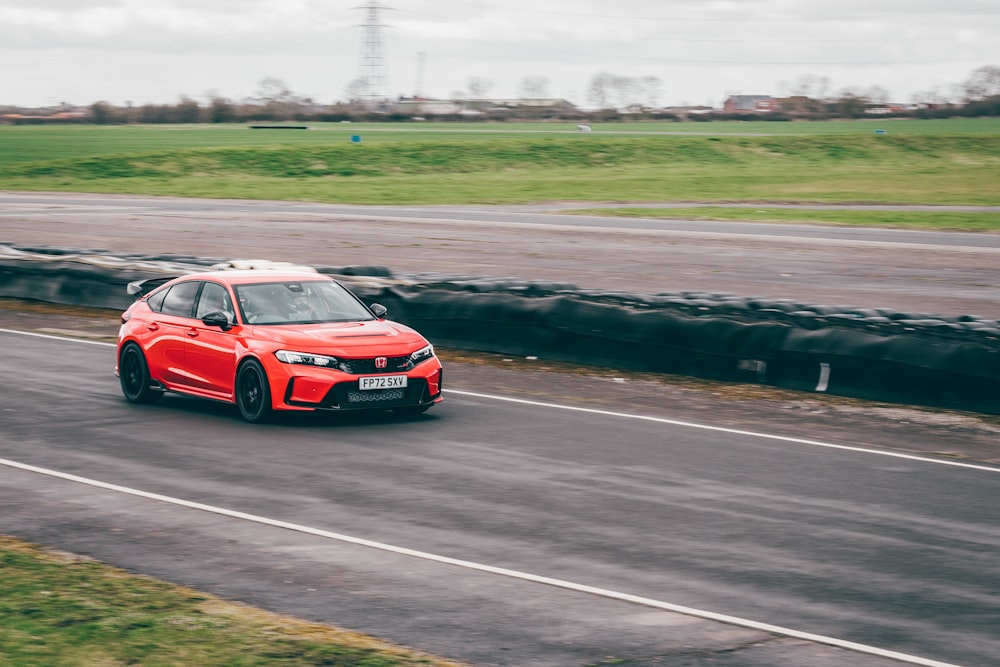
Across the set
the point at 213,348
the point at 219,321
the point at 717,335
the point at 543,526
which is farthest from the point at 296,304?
the point at 543,526

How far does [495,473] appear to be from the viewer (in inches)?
429

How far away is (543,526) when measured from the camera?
923 centimetres

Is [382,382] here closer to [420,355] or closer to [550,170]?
[420,355]

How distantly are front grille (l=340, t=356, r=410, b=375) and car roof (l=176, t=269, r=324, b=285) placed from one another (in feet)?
5.48

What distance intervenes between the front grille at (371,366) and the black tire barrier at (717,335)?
4106mm

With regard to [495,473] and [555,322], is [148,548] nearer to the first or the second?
[495,473]

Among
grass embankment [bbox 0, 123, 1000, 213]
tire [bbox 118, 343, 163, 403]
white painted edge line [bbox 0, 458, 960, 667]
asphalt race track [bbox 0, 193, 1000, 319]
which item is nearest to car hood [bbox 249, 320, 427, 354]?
tire [bbox 118, 343, 163, 403]

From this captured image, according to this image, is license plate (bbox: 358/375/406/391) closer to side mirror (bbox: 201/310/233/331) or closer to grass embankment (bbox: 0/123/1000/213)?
side mirror (bbox: 201/310/233/331)

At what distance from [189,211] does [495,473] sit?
37.4 m

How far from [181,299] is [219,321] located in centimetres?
104

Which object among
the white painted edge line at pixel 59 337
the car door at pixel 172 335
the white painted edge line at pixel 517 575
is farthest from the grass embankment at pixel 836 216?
the white painted edge line at pixel 517 575

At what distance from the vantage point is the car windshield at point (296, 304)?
13.5m

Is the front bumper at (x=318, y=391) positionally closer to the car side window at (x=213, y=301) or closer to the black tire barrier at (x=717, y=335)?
the car side window at (x=213, y=301)

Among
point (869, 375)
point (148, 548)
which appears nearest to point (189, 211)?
point (869, 375)
